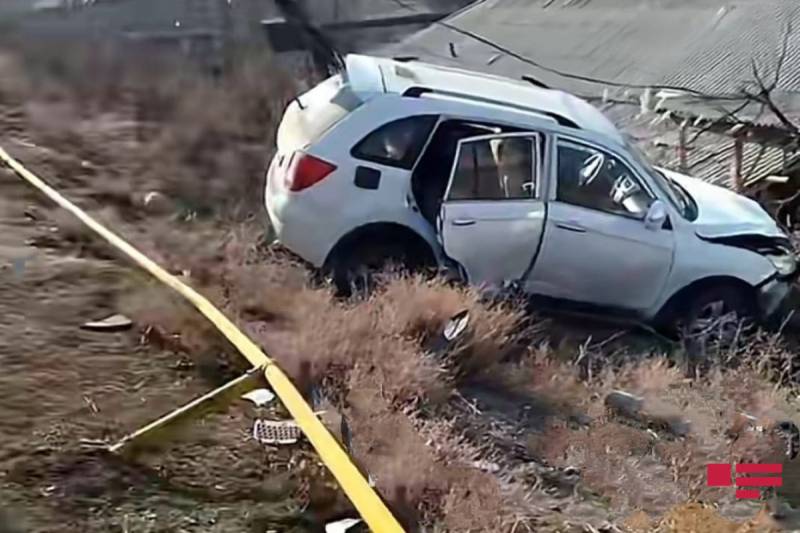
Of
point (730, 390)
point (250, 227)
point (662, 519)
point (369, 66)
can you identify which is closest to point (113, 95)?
point (250, 227)

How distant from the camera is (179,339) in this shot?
7.12 metres

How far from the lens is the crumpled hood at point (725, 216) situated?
350 inches

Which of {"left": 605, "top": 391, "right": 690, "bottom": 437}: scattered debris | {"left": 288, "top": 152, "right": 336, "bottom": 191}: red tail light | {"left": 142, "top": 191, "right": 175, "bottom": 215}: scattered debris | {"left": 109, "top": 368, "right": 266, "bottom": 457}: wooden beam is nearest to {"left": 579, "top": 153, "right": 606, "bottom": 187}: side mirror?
{"left": 288, "top": 152, "right": 336, "bottom": 191}: red tail light

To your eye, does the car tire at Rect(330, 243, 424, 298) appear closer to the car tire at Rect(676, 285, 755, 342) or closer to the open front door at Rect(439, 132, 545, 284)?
the open front door at Rect(439, 132, 545, 284)

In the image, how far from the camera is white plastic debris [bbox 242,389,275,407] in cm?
614

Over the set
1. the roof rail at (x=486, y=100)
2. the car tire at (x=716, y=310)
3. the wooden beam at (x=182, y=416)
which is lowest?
the car tire at (x=716, y=310)

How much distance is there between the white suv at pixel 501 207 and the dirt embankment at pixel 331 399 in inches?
14.6

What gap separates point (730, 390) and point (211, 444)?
3.66 m

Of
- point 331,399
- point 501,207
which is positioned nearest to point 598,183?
point 501,207

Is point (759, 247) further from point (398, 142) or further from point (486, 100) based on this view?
point (398, 142)

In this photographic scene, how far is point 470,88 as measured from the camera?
9117mm

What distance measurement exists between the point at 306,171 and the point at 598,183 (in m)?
2.09

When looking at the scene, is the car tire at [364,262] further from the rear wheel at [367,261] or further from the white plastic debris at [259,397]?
the white plastic debris at [259,397]

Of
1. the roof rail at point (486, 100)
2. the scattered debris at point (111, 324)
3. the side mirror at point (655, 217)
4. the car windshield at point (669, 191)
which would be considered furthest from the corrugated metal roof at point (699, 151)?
the scattered debris at point (111, 324)
